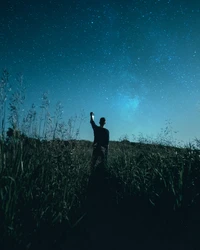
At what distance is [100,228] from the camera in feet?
8.39

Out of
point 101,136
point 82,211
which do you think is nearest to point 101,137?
point 101,136

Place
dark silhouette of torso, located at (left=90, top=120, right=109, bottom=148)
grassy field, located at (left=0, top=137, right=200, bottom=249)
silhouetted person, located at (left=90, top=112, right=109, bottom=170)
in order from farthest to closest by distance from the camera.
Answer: dark silhouette of torso, located at (left=90, top=120, right=109, bottom=148) → silhouetted person, located at (left=90, top=112, right=109, bottom=170) → grassy field, located at (left=0, top=137, right=200, bottom=249)

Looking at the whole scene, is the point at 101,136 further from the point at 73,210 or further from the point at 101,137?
the point at 73,210

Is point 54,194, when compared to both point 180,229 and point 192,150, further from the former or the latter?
point 192,150

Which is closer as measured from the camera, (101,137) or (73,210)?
(73,210)

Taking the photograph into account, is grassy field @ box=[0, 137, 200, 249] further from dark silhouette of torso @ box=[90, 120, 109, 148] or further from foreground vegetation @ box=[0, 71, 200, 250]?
dark silhouette of torso @ box=[90, 120, 109, 148]

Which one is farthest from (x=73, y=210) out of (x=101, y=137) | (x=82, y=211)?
(x=101, y=137)

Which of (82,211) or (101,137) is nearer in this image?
(82,211)

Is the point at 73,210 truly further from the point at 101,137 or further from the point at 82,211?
the point at 101,137

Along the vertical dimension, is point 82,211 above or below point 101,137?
below

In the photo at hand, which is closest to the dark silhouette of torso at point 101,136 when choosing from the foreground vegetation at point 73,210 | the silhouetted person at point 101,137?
the silhouetted person at point 101,137

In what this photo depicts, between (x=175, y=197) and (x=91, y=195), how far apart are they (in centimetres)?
173

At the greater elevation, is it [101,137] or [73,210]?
[101,137]

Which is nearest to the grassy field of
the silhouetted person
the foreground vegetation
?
the foreground vegetation
